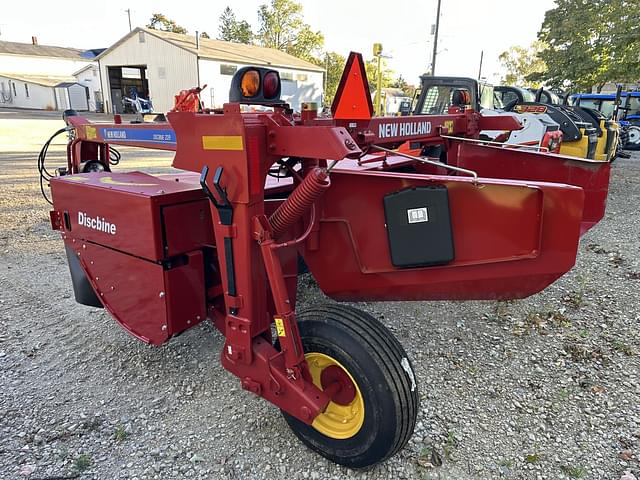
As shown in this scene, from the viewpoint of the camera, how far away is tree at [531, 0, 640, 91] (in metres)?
19.6

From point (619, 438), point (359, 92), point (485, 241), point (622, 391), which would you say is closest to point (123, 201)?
point (359, 92)

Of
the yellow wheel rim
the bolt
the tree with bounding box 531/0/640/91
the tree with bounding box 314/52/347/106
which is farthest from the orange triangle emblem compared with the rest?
the tree with bounding box 314/52/347/106

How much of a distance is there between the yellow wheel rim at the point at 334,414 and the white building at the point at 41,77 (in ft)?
145

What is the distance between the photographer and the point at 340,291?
2.60 meters

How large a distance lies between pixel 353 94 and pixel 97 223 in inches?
64.5

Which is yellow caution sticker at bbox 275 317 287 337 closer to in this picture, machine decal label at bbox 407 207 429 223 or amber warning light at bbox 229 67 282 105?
machine decal label at bbox 407 207 429 223

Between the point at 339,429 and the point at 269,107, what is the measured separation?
1575mm

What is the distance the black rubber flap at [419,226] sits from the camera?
85.7 inches

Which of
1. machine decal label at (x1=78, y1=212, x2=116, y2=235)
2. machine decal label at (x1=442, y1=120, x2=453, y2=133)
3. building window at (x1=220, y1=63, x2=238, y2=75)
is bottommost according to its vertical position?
machine decal label at (x1=78, y1=212, x2=116, y2=235)

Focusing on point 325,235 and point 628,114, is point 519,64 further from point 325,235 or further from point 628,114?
point 325,235

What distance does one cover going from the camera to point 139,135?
2.85 metres

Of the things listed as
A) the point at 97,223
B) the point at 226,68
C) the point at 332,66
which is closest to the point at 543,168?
the point at 97,223

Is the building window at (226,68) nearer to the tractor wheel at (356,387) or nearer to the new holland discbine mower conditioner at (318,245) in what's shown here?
the new holland discbine mower conditioner at (318,245)

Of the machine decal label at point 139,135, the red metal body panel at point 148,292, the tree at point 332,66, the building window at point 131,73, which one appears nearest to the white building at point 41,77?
the building window at point 131,73
